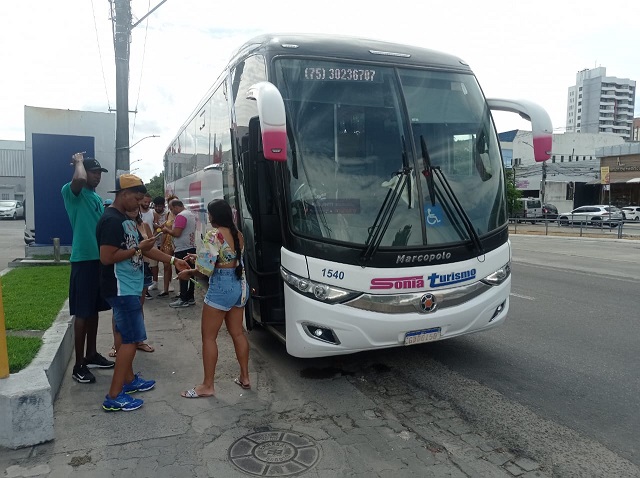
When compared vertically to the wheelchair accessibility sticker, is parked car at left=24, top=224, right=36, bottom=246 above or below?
below

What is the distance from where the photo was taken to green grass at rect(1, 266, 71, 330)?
5.84 meters

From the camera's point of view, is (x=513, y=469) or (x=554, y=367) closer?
(x=513, y=469)

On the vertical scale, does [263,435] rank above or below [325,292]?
below

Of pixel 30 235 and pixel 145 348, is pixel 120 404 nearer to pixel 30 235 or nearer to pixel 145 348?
pixel 145 348

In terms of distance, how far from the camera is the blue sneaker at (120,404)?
14.0 ft

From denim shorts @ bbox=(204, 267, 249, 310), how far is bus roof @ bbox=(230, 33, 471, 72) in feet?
6.96

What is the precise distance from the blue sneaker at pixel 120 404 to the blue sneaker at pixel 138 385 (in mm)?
265

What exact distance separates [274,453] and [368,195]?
2.28m

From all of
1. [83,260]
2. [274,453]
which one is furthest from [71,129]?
[274,453]

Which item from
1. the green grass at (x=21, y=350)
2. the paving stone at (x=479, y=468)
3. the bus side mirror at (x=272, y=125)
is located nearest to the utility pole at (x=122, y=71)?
the green grass at (x=21, y=350)

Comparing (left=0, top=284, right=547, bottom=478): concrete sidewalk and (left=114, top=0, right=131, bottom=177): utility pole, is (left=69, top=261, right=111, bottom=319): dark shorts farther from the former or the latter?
(left=114, top=0, right=131, bottom=177): utility pole

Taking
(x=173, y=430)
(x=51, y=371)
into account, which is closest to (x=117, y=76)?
(x=51, y=371)

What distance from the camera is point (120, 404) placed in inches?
169

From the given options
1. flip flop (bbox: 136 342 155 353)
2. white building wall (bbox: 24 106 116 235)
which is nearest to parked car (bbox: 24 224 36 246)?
white building wall (bbox: 24 106 116 235)
